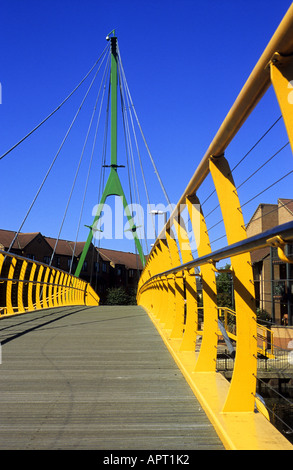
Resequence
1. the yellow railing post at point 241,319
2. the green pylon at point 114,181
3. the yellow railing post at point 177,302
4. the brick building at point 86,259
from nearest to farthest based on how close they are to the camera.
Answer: the yellow railing post at point 241,319 < the yellow railing post at point 177,302 < the green pylon at point 114,181 < the brick building at point 86,259

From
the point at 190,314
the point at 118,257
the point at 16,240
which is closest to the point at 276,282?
the point at 190,314

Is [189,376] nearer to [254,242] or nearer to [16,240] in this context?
[254,242]

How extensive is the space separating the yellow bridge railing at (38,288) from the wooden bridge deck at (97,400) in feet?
9.08

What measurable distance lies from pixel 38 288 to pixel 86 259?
47.2 metres

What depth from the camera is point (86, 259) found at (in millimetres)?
58188

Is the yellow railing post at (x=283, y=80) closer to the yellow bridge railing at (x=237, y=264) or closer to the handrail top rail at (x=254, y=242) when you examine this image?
the yellow bridge railing at (x=237, y=264)

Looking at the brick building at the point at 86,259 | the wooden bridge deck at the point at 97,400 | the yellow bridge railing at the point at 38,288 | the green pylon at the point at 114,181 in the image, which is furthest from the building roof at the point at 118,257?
the wooden bridge deck at the point at 97,400

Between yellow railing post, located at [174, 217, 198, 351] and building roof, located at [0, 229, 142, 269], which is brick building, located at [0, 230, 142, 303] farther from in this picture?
yellow railing post, located at [174, 217, 198, 351]

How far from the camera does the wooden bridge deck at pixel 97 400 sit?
A: 2289 millimetres

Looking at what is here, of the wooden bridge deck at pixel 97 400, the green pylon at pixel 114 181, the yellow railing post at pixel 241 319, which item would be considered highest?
the green pylon at pixel 114 181

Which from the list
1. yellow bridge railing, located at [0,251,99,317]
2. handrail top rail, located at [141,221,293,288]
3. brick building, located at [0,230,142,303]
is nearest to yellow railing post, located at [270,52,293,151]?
handrail top rail, located at [141,221,293,288]
